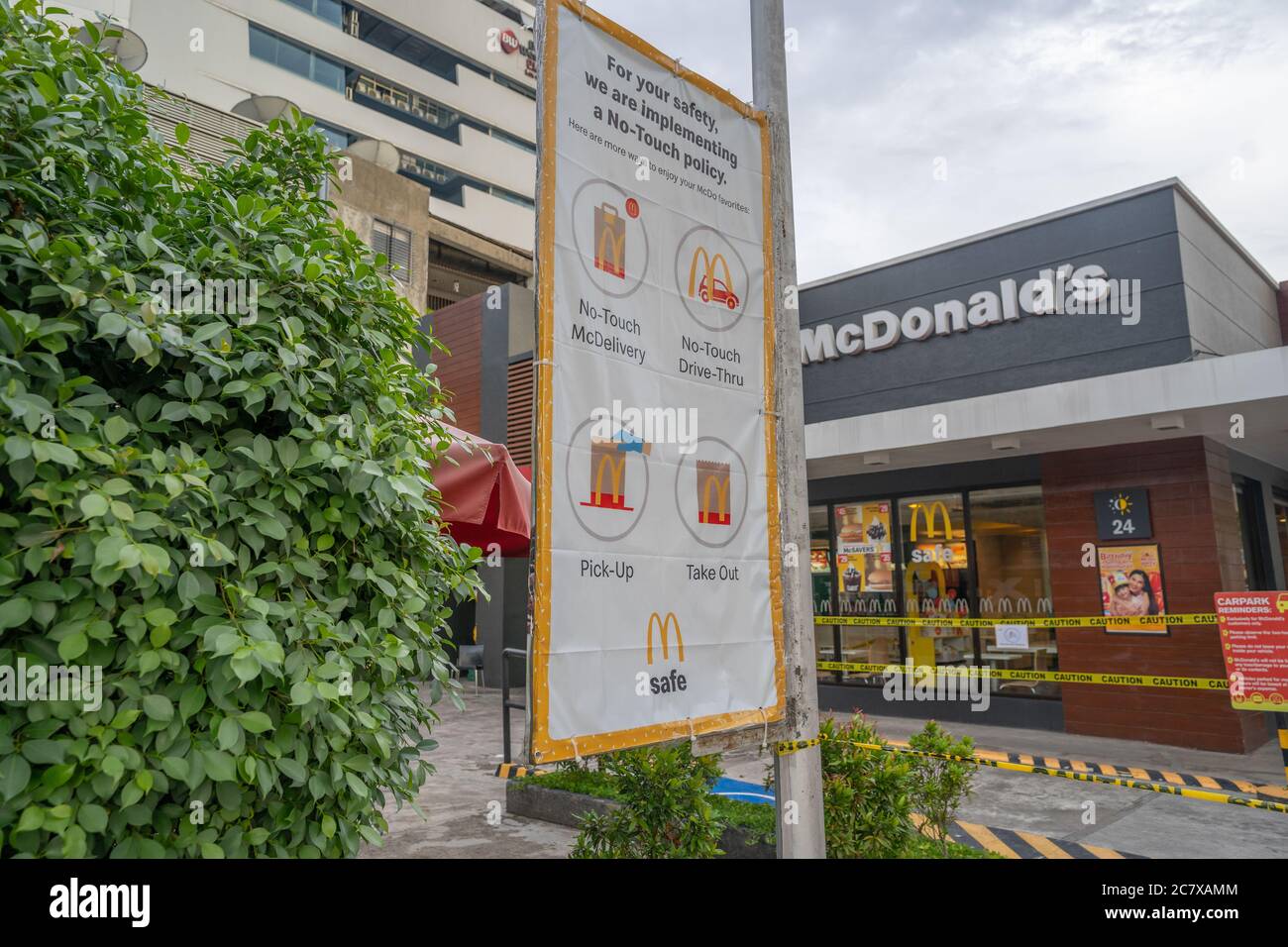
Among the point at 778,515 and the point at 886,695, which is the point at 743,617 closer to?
the point at 778,515

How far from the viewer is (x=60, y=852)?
171cm

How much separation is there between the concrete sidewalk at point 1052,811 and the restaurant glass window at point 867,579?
2.11 m

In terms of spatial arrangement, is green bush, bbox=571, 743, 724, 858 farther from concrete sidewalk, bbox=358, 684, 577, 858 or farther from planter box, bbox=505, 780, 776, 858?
planter box, bbox=505, 780, 776, 858

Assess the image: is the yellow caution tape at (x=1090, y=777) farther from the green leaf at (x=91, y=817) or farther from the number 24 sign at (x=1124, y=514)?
the number 24 sign at (x=1124, y=514)

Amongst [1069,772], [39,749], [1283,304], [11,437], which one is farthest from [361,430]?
[1283,304]

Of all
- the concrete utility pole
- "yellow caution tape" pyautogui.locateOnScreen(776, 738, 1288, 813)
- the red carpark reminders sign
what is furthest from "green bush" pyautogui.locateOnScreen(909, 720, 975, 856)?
the red carpark reminders sign

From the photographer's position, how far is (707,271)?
3.34 meters

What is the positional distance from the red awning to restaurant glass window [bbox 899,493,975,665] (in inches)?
313

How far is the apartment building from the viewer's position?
2616cm

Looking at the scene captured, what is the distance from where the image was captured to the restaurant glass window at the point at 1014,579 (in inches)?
391

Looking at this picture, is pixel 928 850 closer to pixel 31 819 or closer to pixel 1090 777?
pixel 1090 777

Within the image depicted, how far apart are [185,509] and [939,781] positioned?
391 centimetres

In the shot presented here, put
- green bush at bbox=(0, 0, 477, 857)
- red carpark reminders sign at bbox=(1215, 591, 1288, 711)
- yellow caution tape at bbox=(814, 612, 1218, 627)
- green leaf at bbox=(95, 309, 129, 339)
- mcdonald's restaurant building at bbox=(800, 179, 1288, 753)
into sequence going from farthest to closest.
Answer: mcdonald's restaurant building at bbox=(800, 179, 1288, 753) < yellow caution tape at bbox=(814, 612, 1218, 627) < red carpark reminders sign at bbox=(1215, 591, 1288, 711) < green leaf at bbox=(95, 309, 129, 339) < green bush at bbox=(0, 0, 477, 857)

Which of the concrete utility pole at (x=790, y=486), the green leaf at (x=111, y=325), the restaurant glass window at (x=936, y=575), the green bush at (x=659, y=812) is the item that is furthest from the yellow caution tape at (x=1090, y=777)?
the restaurant glass window at (x=936, y=575)
